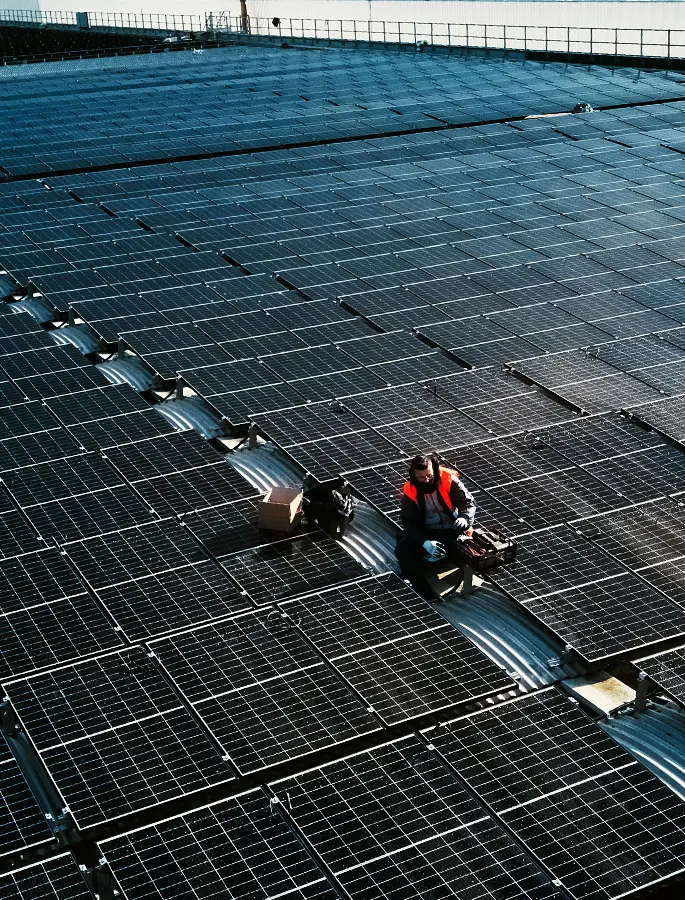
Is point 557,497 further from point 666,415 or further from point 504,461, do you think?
point 666,415

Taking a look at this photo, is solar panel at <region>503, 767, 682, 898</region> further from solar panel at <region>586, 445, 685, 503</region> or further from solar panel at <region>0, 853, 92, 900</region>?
solar panel at <region>586, 445, 685, 503</region>

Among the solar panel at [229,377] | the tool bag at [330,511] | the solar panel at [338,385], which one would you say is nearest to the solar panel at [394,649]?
the tool bag at [330,511]

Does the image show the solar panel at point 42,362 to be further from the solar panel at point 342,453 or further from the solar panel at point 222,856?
the solar panel at point 222,856

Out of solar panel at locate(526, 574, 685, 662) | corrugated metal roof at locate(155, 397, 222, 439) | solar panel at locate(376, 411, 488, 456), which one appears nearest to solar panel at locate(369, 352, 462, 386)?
solar panel at locate(376, 411, 488, 456)

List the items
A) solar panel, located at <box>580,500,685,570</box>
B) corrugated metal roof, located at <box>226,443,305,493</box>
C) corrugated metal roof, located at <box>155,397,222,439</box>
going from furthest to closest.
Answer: corrugated metal roof, located at <box>155,397,222,439</box>, corrugated metal roof, located at <box>226,443,305,493</box>, solar panel, located at <box>580,500,685,570</box>

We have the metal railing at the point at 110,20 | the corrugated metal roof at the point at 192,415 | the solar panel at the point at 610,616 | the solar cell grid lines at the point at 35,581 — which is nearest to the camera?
the solar panel at the point at 610,616

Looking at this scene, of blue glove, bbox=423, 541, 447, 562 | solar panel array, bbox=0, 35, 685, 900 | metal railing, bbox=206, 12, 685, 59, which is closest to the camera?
solar panel array, bbox=0, 35, 685, 900
